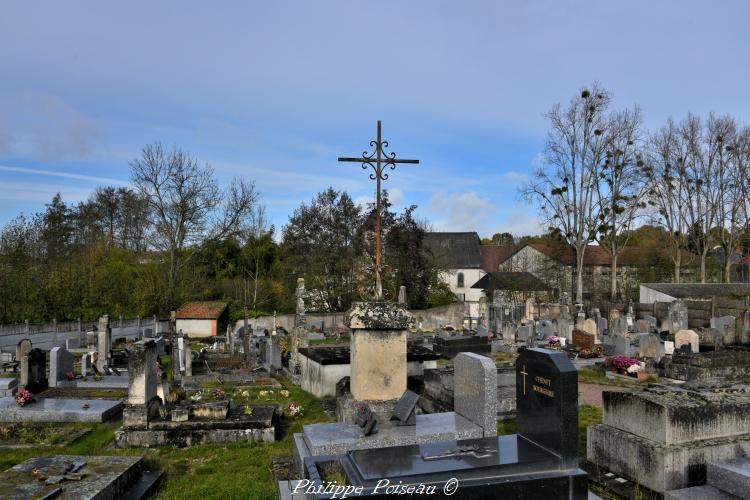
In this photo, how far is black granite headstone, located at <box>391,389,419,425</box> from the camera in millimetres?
6234

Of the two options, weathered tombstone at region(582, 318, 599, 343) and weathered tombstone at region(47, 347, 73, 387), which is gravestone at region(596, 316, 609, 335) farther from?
weathered tombstone at region(47, 347, 73, 387)

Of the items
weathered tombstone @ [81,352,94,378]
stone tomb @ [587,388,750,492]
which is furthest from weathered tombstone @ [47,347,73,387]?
stone tomb @ [587,388,750,492]

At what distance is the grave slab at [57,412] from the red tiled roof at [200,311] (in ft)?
61.9

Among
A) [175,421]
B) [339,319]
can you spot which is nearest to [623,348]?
[175,421]

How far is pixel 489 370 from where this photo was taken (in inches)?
249

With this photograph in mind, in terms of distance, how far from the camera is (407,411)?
6242 mm

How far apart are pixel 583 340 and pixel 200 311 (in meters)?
19.6

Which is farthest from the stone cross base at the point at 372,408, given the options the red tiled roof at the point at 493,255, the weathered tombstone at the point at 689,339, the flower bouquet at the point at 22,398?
the red tiled roof at the point at 493,255

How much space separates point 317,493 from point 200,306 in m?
26.1

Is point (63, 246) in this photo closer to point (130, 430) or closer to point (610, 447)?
point (130, 430)

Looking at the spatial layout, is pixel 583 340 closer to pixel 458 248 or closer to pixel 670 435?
pixel 670 435

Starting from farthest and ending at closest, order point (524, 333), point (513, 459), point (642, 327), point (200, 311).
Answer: point (200, 311) → point (642, 327) → point (524, 333) → point (513, 459)

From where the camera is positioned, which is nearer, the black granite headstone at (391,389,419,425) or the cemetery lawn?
the cemetery lawn

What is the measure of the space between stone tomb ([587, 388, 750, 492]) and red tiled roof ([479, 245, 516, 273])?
2063 inches
